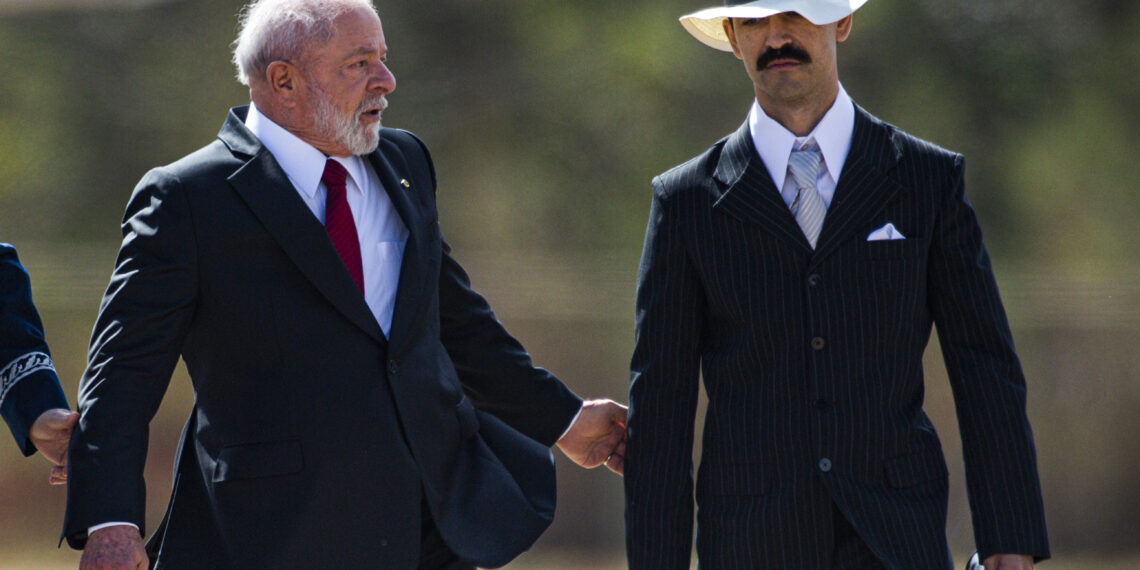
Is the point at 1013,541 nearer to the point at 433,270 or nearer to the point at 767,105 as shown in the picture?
the point at 767,105

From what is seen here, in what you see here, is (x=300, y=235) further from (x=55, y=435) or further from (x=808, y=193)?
(x=808, y=193)

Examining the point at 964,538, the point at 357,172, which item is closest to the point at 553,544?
the point at 964,538

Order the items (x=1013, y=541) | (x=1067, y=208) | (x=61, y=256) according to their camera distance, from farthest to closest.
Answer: (x=61, y=256), (x=1067, y=208), (x=1013, y=541)

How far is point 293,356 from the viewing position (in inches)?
111

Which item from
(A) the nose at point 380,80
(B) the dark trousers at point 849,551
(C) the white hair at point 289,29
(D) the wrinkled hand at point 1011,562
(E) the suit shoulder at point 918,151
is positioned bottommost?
(D) the wrinkled hand at point 1011,562

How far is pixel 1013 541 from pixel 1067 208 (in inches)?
234

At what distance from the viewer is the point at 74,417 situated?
2986 mm

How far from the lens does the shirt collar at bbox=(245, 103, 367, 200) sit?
297cm

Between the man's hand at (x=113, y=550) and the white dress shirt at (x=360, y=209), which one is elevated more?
the white dress shirt at (x=360, y=209)

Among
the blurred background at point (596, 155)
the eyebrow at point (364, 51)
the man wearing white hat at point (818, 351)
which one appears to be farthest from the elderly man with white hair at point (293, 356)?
the blurred background at point (596, 155)

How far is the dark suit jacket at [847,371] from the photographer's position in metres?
2.79

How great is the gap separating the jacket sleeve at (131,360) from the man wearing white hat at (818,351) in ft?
2.84

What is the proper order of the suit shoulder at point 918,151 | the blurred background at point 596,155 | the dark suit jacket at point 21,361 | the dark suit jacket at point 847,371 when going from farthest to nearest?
the blurred background at point 596,155
the dark suit jacket at point 21,361
the suit shoulder at point 918,151
the dark suit jacket at point 847,371

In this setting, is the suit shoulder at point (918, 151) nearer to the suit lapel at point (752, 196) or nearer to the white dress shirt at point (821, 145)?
the white dress shirt at point (821, 145)
